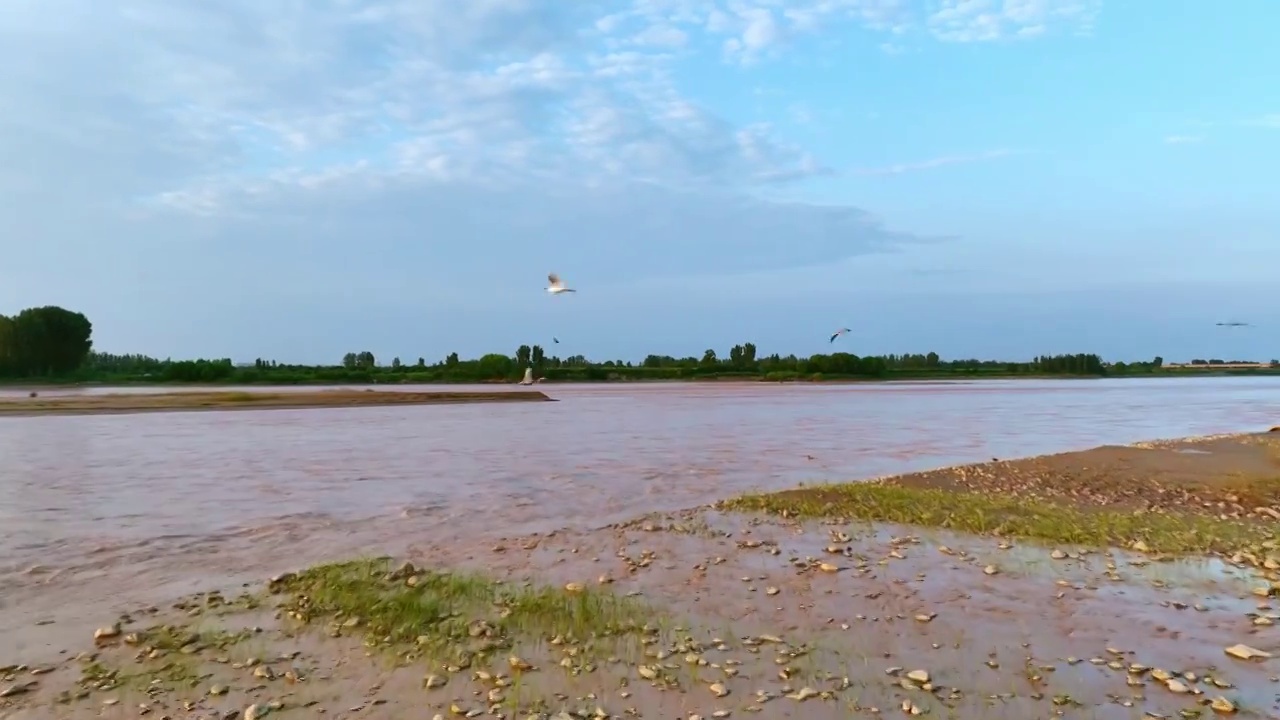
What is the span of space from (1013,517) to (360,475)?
14877 millimetres

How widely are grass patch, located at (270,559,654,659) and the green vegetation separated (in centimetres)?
615

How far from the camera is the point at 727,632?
7617 mm

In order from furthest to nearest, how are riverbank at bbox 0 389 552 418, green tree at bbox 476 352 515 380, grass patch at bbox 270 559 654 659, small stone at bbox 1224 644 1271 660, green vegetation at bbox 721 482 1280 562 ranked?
green tree at bbox 476 352 515 380
riverbank at bbox 0 389 552 418
green vegetation at bbox 721 482 1280 562
grass patch at bbox 270 559 654 659
small stone at bbox 1224 644 1271 660

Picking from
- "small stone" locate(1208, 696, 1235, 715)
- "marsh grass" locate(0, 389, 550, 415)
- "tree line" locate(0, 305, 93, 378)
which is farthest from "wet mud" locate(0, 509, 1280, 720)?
"tree line" locate(0, 305, 93, 378)

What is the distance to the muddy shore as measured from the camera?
5992 mm

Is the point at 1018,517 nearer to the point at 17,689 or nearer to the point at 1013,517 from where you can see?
the point at 1013,517

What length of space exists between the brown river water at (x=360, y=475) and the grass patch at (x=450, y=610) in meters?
1.80

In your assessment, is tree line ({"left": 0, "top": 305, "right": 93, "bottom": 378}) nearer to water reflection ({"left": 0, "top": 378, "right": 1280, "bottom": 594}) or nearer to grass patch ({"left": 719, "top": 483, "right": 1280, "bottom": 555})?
water reflection ({"left": 0, "top": 378, "right": 1280, "bottom": 594})

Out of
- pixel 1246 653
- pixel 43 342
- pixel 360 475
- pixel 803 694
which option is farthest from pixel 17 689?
pixel 43 342

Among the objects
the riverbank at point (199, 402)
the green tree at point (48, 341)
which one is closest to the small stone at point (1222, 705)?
the riverbank at point (199, 402)

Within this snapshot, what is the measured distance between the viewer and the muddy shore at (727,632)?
19.7 ft

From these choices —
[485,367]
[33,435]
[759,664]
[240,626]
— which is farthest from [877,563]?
[485,367]

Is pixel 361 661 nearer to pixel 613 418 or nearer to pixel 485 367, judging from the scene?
pixel 613 418

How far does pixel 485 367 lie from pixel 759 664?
4845 inches
